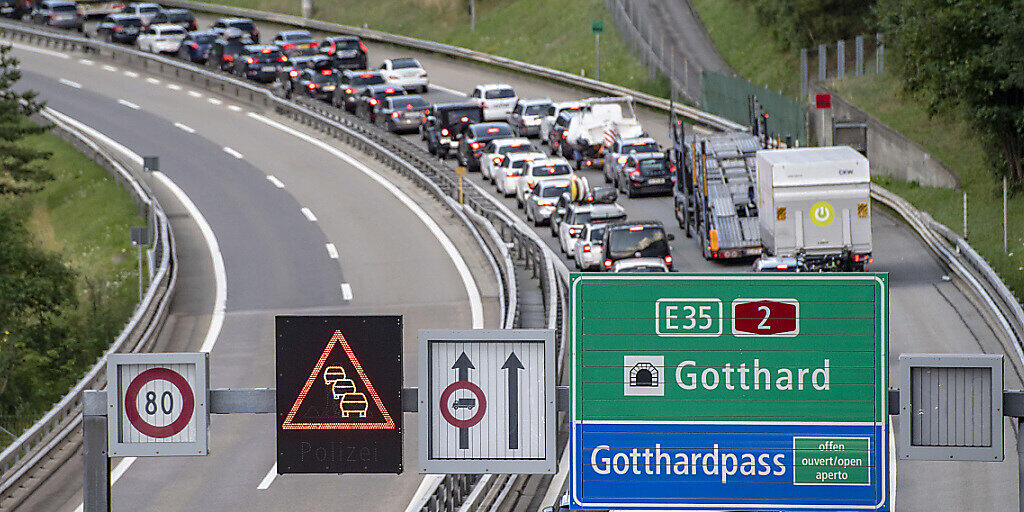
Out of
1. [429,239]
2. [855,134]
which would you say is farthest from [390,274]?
[855,134]

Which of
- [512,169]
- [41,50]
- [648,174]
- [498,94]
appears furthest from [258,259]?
[41,50]

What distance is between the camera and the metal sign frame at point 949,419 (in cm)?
1305

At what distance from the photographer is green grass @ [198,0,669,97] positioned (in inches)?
2965

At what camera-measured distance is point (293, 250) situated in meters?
48.9

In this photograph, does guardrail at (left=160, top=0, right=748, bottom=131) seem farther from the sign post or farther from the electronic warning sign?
the sign post

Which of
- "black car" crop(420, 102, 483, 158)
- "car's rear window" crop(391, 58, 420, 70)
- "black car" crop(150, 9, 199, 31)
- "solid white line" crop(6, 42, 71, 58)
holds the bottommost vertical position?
"black car" crop(420, 102, 483, 158)

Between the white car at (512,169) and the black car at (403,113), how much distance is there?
957 centimetres

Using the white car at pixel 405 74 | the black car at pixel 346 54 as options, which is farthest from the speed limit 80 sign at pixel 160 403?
the black car at pixel 346 54

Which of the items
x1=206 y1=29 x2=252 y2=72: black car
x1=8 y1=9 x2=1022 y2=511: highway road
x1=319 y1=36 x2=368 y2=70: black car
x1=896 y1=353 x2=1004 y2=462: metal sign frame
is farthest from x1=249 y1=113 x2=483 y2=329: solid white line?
x1=896 y1=353 x2=1004 y2=462: metal sign frame

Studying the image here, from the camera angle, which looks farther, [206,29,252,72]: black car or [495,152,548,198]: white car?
[206,29,252,72]: black car

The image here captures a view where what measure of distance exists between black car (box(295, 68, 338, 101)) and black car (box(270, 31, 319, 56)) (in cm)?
517

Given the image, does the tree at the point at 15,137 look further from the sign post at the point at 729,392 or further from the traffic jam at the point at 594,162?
the sign post at the point at 729,392

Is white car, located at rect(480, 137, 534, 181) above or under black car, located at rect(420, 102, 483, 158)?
under

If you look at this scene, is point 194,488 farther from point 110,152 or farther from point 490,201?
point 110,152
